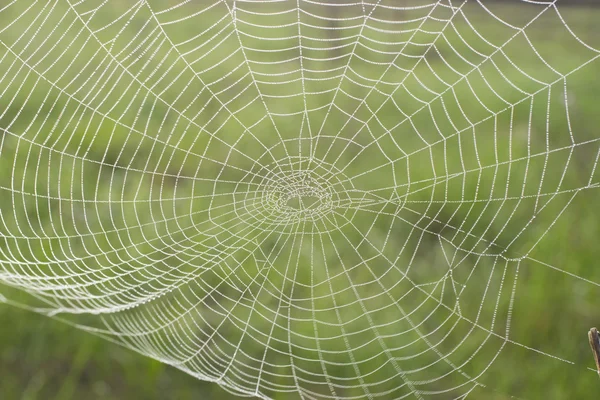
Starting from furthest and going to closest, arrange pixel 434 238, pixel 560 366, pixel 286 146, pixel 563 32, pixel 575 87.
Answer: pixel 563 32 → pixel 575 87 → pixel 286 146 → pixel 434 238 → pixel 560 366

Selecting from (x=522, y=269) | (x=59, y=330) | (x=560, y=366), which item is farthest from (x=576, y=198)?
(x=59, y=330)

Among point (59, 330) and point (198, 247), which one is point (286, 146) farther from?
point (59, 330)

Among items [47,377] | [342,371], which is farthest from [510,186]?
[47,377]

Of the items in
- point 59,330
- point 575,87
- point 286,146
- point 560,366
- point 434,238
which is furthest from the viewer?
point 575,87

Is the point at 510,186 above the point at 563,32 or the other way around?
the other way around

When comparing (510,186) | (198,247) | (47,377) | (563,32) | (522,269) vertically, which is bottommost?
(47,377)

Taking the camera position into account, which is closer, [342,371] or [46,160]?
[342,371]

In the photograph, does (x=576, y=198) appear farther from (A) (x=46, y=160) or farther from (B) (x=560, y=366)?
(A) (x=46, y=160)
